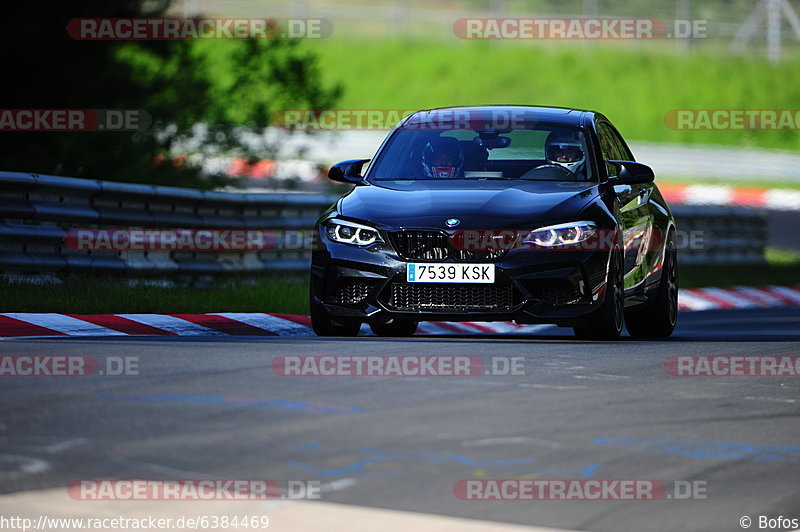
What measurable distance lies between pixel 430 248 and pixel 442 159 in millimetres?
1398

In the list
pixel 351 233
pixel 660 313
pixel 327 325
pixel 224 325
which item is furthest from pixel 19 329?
pixel 660 313

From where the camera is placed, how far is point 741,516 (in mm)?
5457

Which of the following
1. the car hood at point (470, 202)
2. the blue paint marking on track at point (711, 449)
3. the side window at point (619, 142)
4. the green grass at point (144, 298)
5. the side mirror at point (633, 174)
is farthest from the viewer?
the side window at point (619, 142)

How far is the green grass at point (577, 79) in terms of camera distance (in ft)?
169

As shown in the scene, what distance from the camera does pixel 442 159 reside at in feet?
36.7

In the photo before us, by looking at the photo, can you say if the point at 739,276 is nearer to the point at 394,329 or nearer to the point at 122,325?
the point at 394,329

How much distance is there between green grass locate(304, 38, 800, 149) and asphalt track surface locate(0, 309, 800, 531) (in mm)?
41920

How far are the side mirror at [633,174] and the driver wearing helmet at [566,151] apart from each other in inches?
12.1

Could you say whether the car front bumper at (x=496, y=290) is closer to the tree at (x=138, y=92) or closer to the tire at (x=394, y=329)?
the tire at (x=394, y=329)

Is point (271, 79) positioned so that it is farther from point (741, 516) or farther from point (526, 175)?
point (741, 516)

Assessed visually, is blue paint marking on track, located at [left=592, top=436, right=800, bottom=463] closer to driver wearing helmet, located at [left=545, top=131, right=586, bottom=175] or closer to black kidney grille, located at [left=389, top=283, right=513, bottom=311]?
black kidney grille, located at [left=389, top=283, right=513, bottom=311]

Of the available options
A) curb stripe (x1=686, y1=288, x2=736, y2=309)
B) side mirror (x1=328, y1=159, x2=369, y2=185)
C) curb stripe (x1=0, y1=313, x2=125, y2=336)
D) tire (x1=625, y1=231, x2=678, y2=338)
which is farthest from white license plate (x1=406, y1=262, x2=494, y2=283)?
curb stripe (x1=686, y1=288, x2=736, y2=309)

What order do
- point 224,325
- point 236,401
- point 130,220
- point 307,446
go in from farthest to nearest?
point 130,220
point 224,325
point 236,401
point 307,446

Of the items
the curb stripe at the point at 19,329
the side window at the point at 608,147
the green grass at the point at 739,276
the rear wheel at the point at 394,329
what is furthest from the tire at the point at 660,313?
the green grass at the point at 739,276
